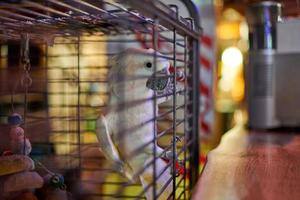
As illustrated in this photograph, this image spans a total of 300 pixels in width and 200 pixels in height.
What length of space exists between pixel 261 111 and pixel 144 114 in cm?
70

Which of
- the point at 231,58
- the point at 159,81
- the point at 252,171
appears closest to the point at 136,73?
the point at 159,81

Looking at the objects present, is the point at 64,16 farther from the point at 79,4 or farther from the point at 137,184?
the point at 137,184

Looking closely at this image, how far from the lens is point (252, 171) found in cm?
72

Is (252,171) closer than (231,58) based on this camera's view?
Yes

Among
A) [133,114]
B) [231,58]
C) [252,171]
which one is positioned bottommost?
[252,171]

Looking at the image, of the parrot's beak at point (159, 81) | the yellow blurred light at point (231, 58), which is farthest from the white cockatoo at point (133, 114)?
the yellow blurred light at point (231, 58)

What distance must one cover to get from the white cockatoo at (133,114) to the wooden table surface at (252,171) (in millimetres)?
84

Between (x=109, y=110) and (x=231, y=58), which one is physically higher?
(x=231, y=58)

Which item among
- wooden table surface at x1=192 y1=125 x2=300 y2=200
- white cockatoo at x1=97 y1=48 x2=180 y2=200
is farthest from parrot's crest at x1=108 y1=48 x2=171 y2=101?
wooden table surface at x1=192 y1=125 x2=300 y2=200

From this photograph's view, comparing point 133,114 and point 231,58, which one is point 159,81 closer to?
point 133,114

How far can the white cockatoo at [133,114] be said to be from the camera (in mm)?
618

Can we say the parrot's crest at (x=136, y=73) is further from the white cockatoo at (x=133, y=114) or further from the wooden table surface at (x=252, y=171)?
the wooden table surface at (x=252, y=171)

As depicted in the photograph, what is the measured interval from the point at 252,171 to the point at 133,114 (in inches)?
9.4

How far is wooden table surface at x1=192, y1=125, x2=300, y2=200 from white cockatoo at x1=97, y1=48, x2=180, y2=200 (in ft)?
0.27
